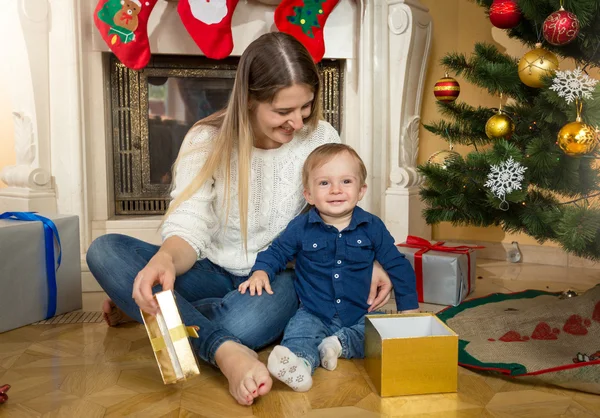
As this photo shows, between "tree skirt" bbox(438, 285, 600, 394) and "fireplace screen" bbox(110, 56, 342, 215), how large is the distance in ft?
3.84

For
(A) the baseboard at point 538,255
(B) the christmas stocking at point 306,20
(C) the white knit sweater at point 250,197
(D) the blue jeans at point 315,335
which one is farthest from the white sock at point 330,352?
(B) the christmas stocking at point 306,20

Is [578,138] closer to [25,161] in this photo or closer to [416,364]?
[416,364]

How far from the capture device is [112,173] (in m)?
2.31

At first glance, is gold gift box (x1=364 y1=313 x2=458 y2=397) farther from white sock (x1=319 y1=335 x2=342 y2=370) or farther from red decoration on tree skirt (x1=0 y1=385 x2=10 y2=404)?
red decoration on tree skirt (x1=0 y1=385 x2=10 y2=404)

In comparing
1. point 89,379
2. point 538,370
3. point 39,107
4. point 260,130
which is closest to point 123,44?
point 39,107

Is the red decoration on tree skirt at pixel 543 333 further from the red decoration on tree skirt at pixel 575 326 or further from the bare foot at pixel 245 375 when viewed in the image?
the bare foot at pixel 245 375

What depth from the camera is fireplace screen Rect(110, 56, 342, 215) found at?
229 cm

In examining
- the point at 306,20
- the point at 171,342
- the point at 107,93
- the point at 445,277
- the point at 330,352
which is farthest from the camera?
the point at 107,93

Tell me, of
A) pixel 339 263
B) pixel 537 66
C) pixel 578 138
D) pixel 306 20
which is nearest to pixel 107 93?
pixel 306 20

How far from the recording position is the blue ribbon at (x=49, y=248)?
158cm

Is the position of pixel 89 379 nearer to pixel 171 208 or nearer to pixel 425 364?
pixel 171 208

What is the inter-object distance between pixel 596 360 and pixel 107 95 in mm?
1928

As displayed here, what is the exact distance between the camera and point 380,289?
52.6 inches

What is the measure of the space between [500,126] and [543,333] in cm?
50
